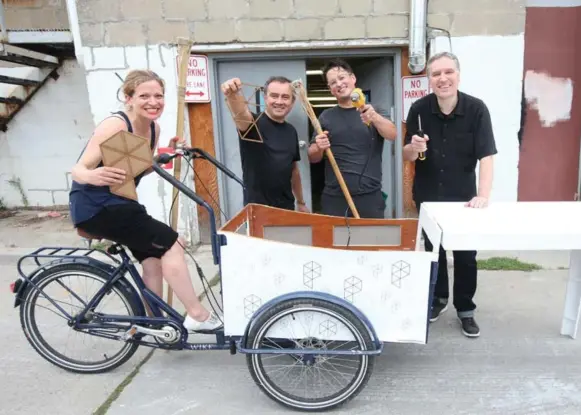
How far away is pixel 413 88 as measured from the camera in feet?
14.6

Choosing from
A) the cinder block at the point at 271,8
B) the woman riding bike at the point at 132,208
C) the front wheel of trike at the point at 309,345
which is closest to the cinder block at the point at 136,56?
the cinder block at the point at 271,8

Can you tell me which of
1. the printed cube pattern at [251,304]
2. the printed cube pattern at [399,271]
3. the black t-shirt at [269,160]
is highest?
the black t-shirt at [269,160]

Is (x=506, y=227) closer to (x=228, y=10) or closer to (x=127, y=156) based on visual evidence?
(x=127, y=156)

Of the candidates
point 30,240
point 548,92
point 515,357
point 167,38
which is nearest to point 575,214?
point 515,357

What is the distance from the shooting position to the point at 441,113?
2879 millimetres

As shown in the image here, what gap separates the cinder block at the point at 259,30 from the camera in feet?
14.2

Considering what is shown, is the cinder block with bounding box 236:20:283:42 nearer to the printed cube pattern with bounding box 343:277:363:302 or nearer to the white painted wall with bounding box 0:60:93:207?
the printed cube pattern with bounding box 343:277:363:302

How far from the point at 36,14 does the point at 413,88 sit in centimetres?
494

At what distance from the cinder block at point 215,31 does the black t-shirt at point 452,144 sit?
2183 millimetres

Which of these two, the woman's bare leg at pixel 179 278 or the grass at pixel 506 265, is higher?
the woman's bare leg at pixel 179 278

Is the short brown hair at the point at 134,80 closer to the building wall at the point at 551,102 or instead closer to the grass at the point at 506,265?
the grass at the point at 506,265


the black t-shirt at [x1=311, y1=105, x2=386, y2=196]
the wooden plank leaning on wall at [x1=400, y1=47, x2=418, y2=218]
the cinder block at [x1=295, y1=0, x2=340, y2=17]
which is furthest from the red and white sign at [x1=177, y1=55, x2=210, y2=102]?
the wooden plank leaning on wall at [x1=400, y1=47, x2=418, y2=218]

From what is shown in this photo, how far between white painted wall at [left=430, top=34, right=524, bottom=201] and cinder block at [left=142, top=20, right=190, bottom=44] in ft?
7.85

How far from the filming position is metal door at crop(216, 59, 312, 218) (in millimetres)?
4609
